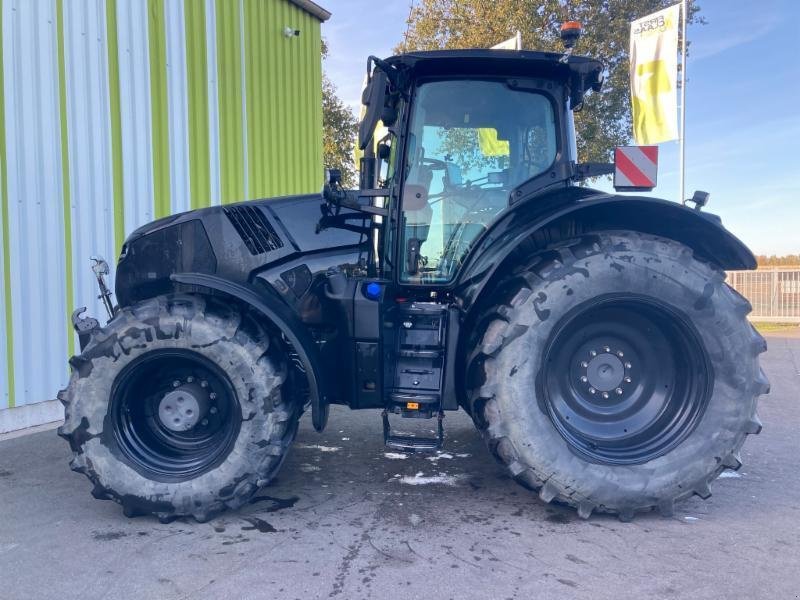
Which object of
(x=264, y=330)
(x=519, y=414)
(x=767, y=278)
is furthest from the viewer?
(x=767, y=278)

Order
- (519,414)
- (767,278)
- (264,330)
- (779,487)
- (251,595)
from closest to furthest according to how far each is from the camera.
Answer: (251,595) → (519,414) → (264,330) → (779,487) → (767,278)

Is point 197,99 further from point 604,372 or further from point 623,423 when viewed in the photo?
point 623,423

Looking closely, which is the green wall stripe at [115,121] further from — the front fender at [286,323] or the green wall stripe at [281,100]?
the front fender at [286,323]

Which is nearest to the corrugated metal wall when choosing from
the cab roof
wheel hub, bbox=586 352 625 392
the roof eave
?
the roof eave

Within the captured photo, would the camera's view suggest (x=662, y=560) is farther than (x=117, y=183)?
No

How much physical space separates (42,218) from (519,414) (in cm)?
468

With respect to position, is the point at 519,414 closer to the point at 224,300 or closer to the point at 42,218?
the point at 224,300

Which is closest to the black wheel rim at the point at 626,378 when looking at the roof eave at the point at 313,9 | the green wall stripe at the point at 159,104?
the green wall stripe at the point at 159,104

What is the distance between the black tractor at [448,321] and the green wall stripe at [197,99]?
11.5 feet

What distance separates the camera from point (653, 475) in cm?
304

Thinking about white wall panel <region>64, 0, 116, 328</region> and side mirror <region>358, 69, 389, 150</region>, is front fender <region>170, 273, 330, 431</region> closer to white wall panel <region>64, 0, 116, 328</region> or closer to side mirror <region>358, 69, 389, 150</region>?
side mirror <region>358, 69, 389, 150</region>

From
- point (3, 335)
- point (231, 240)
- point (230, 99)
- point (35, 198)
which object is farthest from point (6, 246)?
point (230, 99)

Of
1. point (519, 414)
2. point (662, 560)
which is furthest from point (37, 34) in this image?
point (662, 560)

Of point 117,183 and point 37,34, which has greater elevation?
point 37,34
